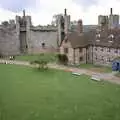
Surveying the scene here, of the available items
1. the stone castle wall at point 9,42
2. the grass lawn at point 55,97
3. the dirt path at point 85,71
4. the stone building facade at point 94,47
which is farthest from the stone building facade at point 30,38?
the grass lawn at point 55,97

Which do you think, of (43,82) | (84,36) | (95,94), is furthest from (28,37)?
(95,94)

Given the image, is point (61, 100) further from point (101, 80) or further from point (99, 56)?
point (99, 56)

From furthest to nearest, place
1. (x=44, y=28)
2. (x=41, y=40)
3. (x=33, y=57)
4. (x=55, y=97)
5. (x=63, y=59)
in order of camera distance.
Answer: (x=41, y=40)
(x=44, y=28)
(x=33, y=57)
(x=63, y=59)
(x=55, y=97)

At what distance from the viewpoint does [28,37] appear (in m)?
61.0

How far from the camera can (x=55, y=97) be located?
105ft

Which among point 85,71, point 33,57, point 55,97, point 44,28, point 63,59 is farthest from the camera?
point 44,28

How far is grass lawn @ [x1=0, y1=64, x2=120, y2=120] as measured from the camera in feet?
88.5

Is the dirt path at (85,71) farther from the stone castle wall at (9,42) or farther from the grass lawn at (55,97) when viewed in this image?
the stone castle wall at (9,42)

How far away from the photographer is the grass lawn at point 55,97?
27.0m

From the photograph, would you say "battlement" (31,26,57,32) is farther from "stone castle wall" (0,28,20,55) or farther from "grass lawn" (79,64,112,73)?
"grass lawn" (79,64,112,73)

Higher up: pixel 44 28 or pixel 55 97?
pixel 44 28

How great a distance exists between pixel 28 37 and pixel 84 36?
13.7 m

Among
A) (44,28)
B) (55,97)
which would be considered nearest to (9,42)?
(44,28)

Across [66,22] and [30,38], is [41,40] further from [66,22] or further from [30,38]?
[66,22]
